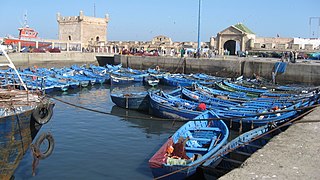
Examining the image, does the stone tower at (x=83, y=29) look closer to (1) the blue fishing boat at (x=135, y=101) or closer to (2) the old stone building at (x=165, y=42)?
(2) the old stone building at (x=165, y=42)

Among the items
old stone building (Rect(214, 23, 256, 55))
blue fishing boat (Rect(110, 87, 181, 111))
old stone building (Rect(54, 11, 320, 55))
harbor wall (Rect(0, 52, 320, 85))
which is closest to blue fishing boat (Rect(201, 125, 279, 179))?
blue fishing boat (Rect(110, 87, 181, 111))

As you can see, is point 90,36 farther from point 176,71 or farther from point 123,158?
point 123,158

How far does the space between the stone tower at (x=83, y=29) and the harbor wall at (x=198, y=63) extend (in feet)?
47.5

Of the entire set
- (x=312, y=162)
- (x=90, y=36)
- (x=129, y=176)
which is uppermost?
(x=90, y=36)

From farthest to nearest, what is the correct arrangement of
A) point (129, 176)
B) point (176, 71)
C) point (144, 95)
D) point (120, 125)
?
point (176, 71)
point (144, 95)
point (120, 125)
point (129, 176)

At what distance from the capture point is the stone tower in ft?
203

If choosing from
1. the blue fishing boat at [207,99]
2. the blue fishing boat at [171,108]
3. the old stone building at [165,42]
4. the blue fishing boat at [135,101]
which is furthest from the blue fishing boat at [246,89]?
the old stone building at [165,42]

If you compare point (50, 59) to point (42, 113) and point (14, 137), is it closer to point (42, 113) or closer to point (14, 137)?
point (42, 113)

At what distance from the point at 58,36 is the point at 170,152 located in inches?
2475

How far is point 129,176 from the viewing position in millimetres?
10672

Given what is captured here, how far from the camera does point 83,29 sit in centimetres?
6175

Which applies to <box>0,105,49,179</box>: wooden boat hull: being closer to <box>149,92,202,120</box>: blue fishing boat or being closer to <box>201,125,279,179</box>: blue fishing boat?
<box>201,125,279,179</box>: blue fishing boat

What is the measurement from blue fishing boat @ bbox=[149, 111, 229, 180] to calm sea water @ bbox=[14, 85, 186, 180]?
122 centimetres

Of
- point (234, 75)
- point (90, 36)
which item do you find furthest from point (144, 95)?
point (90, 36)
